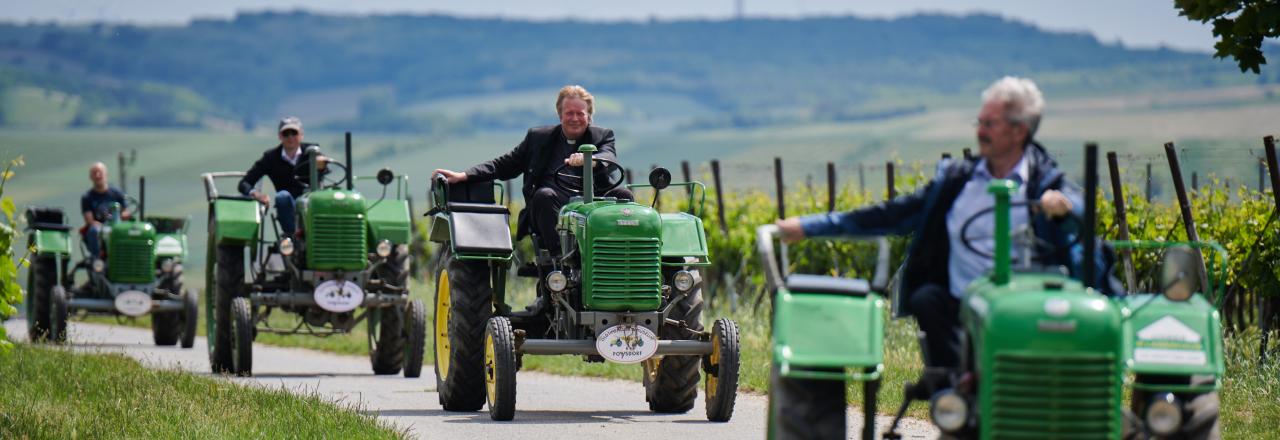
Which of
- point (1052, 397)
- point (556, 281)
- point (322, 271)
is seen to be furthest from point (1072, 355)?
point (322, 271)

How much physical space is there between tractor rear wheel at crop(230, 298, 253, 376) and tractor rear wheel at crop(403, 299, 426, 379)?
46.1 inches

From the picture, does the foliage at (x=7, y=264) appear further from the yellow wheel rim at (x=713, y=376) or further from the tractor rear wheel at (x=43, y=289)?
the tractor rear wheel at (x=43, y=289)

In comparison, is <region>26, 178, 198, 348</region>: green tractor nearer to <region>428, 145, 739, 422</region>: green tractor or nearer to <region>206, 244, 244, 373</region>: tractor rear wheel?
<region>206, 244, 244, 373</region>: tractor rear wheel

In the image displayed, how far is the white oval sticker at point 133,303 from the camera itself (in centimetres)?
1922

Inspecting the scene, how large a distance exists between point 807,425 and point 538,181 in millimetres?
5326

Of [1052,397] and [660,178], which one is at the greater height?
[660,178]

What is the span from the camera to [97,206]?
69.0 ft

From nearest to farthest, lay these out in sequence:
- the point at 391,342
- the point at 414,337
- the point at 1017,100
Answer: the point at 1017,100
the point at 414,337
the point at 391,342

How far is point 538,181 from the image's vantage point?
1221 centimetres

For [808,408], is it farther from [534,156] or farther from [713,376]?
[534,156]

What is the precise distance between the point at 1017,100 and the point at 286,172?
982cm

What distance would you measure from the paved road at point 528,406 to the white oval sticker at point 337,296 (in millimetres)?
553

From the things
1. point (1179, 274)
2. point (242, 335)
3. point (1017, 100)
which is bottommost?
point (242, 335)

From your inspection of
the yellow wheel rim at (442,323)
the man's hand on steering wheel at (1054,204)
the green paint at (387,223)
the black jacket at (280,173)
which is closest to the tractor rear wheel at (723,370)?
the yellow wheel rim at (442,323)
